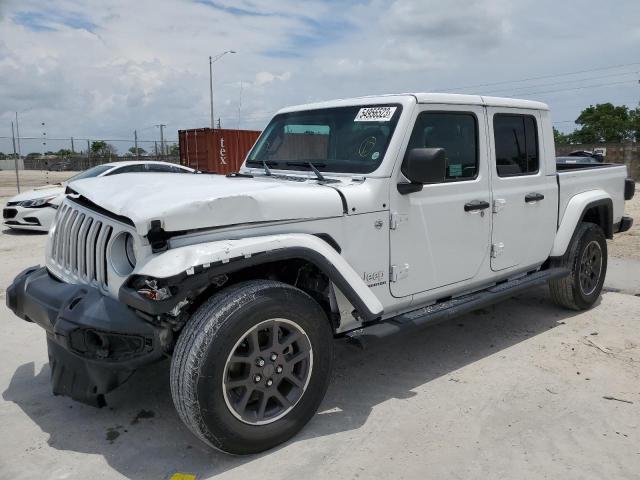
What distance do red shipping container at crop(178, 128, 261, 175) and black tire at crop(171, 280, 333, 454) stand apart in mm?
13976

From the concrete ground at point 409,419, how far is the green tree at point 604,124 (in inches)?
1791

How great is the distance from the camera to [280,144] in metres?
4.43

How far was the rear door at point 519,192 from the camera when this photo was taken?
14.4 feet

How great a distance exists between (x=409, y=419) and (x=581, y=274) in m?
2.83

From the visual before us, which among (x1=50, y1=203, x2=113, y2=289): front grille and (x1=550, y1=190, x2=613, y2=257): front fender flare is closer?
(x1=50, y1=203, x2=113, y2=289): front grille

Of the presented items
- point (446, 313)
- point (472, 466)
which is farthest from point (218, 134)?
point (472, 466)

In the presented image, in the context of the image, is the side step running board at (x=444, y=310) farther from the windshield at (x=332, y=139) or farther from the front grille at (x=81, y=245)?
the front grille at (x=81, y=245)

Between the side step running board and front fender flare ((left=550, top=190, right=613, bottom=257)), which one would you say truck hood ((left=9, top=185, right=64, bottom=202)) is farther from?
front fender flare ((left=550, top=190, right=613, bottom=257))

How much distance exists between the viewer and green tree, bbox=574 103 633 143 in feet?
148

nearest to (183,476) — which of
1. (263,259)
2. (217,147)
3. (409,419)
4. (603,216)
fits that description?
(263,259)

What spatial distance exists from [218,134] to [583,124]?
42673 millimetres

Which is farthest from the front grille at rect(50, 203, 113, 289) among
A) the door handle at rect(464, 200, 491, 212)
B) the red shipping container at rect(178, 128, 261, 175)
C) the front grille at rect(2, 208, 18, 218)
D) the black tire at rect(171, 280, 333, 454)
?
the red shipping container at rect(178, 128, 261, 175)

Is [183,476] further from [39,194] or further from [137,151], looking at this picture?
[137,151]

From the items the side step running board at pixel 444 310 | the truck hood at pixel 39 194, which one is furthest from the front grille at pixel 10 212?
the side step running board at pixel 444 310
